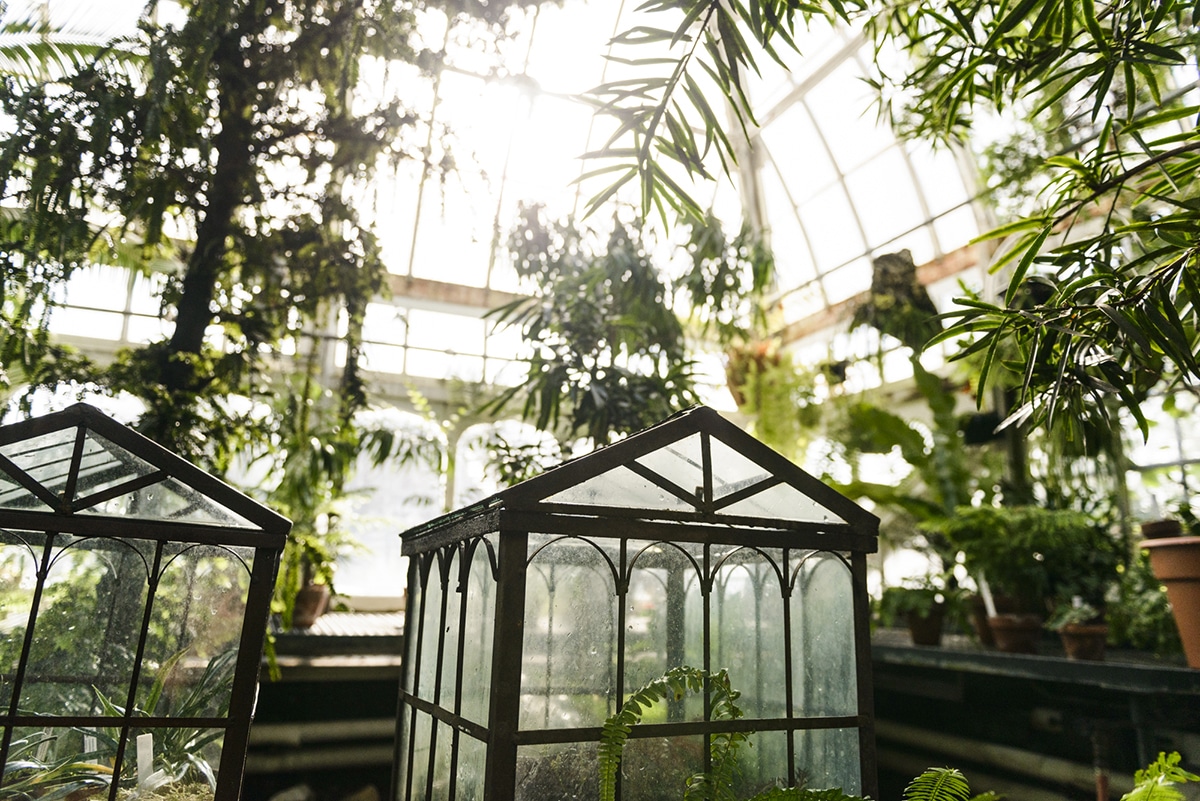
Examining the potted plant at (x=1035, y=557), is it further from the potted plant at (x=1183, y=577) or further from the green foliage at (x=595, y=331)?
the green foliage at (x=595, y=331)

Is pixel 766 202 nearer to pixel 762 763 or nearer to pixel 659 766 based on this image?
pixel 762 763

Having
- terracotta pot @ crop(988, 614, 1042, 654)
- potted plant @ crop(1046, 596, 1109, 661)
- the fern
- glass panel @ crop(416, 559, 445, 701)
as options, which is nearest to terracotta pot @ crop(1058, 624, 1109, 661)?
potted plant @ crop(1046, 596, 1109, 661)

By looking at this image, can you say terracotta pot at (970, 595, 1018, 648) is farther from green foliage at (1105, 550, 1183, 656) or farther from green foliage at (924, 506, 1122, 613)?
green foliage at (1105, 550, 1183, 656)

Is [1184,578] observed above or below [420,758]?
above

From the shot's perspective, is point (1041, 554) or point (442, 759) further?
point (1041, 554)

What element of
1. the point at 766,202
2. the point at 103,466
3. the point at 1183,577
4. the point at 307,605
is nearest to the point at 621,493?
the point at 103,466

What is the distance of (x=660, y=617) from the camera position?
64.7 inches

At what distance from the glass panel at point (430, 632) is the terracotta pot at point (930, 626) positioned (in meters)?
3.27

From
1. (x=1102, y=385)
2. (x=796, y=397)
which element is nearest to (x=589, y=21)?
(x=796, y=397)

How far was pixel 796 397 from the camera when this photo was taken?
6.40m

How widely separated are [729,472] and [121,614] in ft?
4.45

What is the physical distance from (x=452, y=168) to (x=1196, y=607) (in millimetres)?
3244

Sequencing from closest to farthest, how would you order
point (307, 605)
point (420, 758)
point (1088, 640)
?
point (420, 758) < point (1088, 640) < point (307, 605)

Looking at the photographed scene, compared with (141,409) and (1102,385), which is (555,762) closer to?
(1102,385)
